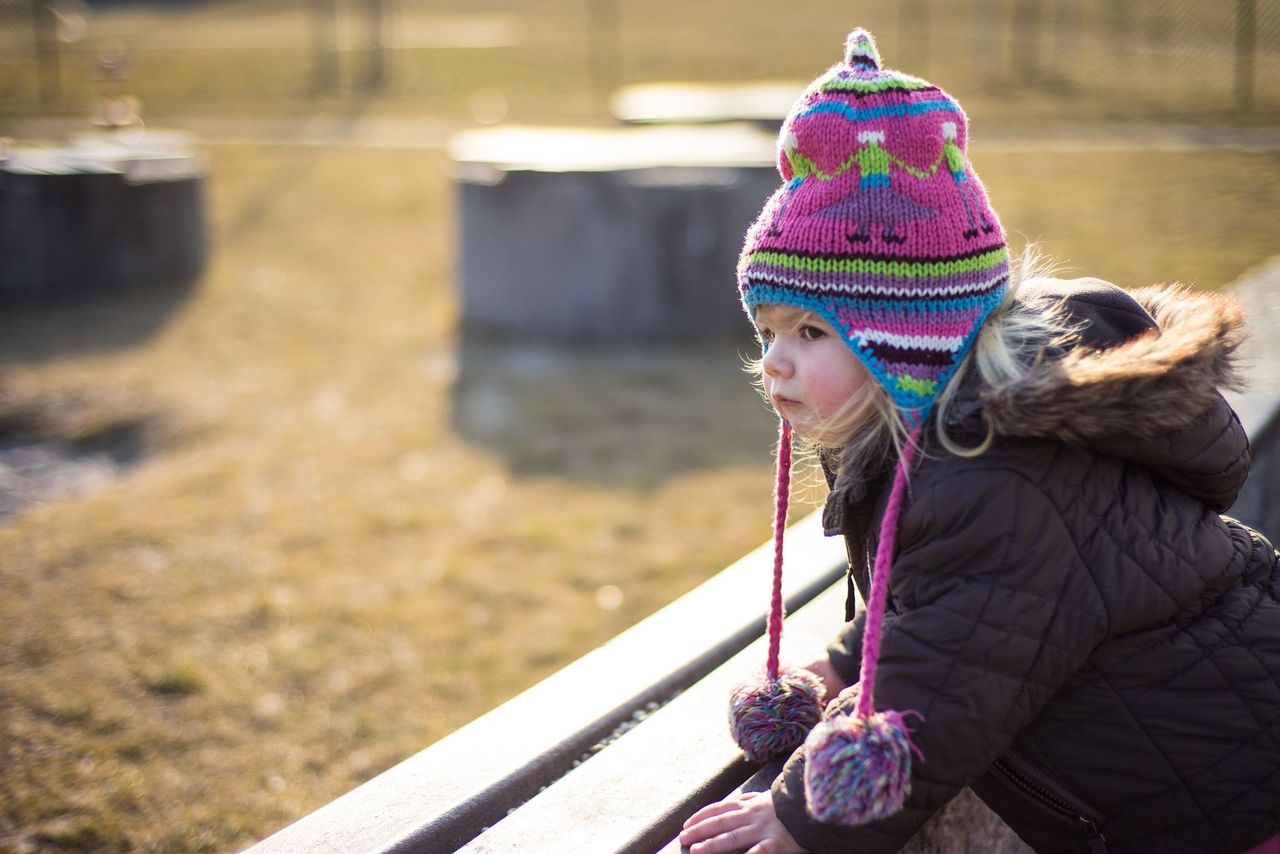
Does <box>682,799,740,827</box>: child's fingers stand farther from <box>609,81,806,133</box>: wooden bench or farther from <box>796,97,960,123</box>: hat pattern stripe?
<box>609,81,806,133</box>: wooden bench

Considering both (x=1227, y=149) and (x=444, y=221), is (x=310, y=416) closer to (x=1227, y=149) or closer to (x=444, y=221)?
(x=444, y=221)

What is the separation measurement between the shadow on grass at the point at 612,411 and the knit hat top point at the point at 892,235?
2.98m

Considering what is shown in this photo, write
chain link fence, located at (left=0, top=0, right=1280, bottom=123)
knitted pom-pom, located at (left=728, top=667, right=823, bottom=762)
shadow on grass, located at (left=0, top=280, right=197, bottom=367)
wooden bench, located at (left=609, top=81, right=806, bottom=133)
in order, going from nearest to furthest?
1. knitted pom-pom, located at (left=728, top=667, right=823, bottom=762)
2. shadow on grass, located at (left=0, top=280, right=197, bottom=367)
3. wooden bench, located at (left=609, top=81, right=806, bottom=133)
4. chain link fence, located at (left=0, top=0, right=1280, bottom=123)

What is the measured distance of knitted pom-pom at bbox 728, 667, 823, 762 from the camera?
1.83 m

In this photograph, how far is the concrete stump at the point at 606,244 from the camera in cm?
616

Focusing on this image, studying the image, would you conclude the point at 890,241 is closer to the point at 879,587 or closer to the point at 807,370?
the point at 807,370

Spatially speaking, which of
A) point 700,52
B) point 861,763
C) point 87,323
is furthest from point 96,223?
point 700,52

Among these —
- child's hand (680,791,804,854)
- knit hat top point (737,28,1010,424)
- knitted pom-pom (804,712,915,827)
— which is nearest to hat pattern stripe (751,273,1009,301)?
knit hat top point (737,28,1010,424)

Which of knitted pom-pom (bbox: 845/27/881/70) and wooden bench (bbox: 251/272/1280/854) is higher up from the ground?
knitted pom-pom (bbox: 845/27/881/70)

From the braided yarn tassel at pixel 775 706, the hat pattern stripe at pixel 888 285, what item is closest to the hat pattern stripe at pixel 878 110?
the hat pattern stripe at pixel 888 285

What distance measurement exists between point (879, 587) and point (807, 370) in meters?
0.33

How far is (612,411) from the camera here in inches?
212

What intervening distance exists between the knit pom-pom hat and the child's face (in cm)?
6

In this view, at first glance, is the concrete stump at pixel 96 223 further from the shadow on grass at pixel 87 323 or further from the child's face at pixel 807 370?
the child's face at pixel 807 370
